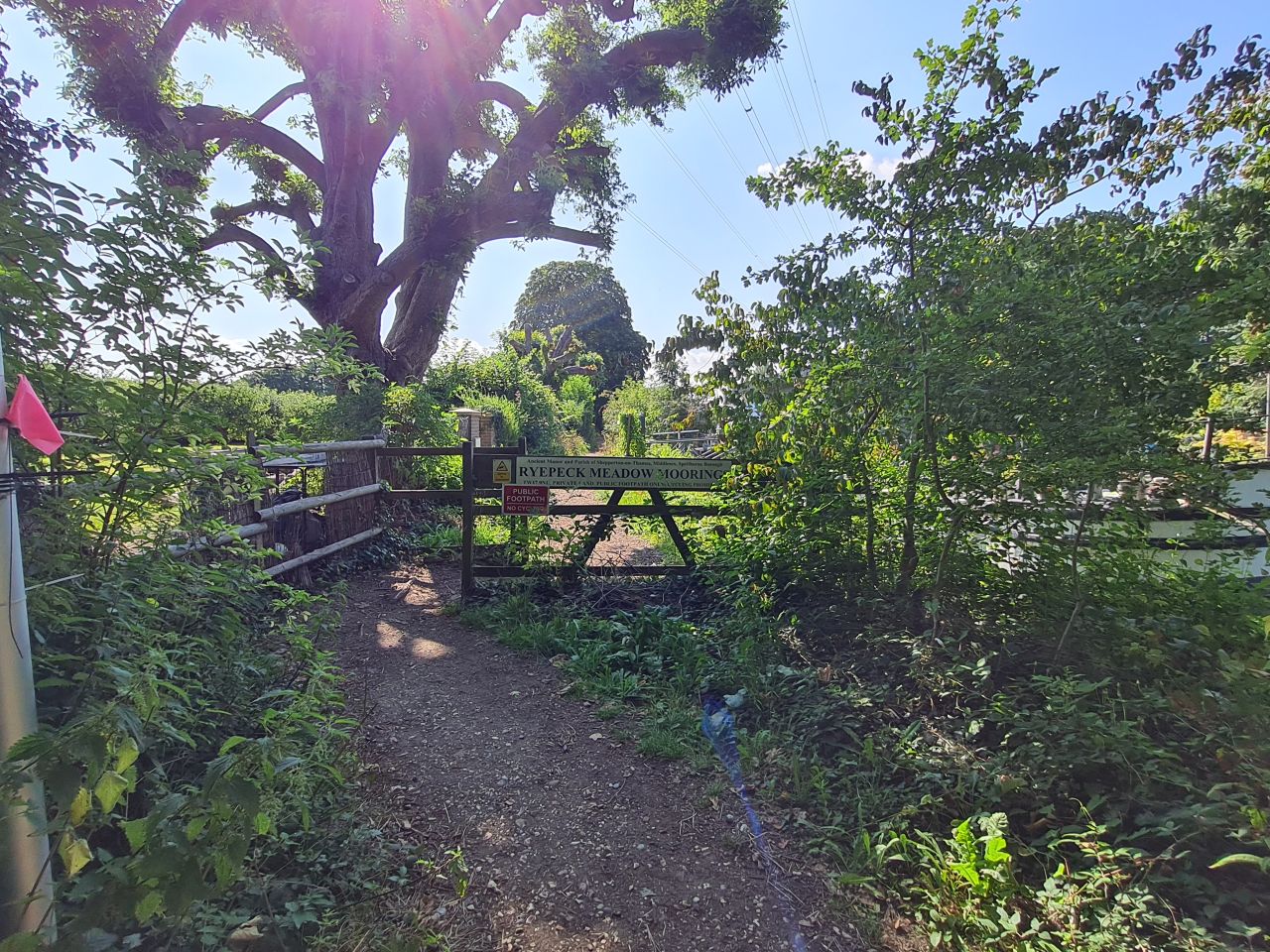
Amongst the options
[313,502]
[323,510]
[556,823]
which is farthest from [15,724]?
[323,510]

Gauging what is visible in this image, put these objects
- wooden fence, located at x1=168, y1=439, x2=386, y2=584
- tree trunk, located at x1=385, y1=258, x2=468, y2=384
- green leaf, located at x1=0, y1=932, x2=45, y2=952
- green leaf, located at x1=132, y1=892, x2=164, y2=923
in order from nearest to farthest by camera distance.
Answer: green leaf, located at x1=0, y1=932, x2=45, y2=952
green leaf, located at x1=132, y1=892, x2=164, y2=923
wooden fence, located at x1=168, y1=439, x2=386, y2=584
tree trunk, located at x1=385, y1=258, x2=468, y2=384

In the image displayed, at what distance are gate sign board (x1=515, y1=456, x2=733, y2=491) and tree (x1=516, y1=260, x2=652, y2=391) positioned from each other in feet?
112

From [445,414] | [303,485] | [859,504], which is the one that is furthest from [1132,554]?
[445,414]

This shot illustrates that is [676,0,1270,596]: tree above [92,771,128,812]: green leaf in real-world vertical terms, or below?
above

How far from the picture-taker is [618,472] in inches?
218

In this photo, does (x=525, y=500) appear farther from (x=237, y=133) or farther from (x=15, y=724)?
(x=237, y=133)

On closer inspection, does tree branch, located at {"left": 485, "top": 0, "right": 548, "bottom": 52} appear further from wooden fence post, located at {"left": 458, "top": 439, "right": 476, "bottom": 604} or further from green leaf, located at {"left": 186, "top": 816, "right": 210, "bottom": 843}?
green leaf, located at {"left": 186, "top": 816, "right": 210, "bottom": 843}

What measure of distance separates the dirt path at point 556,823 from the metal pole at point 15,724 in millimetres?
1173

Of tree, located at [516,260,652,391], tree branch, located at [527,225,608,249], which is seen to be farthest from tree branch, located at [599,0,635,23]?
tree, located at [516,260,652,391]

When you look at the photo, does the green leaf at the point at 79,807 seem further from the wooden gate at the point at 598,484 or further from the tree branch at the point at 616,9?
the tree branch at the point at 616,9

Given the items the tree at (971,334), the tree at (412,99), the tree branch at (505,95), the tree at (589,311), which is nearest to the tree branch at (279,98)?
the tree at (412,99)

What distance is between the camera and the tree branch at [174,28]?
10.5 m

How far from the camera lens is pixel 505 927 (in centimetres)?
210

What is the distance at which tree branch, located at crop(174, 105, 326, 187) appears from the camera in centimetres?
1148
